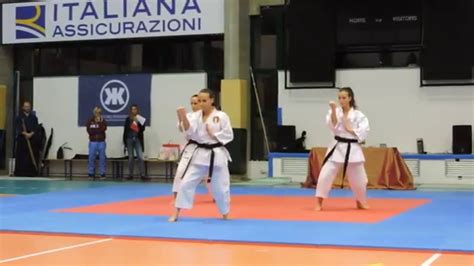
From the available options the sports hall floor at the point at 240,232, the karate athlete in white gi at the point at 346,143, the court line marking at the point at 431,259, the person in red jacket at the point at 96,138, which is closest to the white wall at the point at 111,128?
the person in red jacket at the point at 96,138

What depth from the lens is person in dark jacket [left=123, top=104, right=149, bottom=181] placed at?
52.6 ft

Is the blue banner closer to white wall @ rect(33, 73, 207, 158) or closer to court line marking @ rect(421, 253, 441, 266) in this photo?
white wall @ rect(33, 73, 207, 158)

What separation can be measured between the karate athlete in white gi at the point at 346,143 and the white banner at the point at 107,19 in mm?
7713

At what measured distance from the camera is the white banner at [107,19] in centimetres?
1603

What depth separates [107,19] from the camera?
1694cm

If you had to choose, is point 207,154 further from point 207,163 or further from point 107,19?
point 107,19

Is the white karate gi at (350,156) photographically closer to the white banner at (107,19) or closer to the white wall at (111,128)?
the white banner at (107,19)

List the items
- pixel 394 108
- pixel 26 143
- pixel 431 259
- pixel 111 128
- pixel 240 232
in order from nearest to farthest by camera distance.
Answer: pixel 431 259, pixel 240 232, pixel 394 108, pixel 26 143, pixel 111 128

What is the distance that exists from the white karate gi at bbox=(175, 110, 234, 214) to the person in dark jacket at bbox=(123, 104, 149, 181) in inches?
343

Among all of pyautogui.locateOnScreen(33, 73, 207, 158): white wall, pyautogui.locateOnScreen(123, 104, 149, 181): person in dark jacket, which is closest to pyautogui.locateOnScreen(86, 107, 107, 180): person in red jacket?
pyautogui.locateOnScreen(123, 104, 149, 181): person in dark jacket

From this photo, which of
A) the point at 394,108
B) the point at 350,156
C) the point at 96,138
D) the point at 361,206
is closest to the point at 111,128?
the point at 96,138

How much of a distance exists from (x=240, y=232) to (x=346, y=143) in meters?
2.69

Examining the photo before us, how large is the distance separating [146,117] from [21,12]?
4.40m

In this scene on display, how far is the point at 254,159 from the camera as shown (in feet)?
53.1
